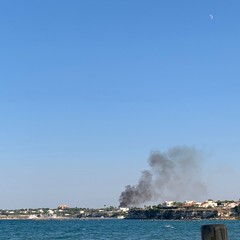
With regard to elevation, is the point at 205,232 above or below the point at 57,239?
below

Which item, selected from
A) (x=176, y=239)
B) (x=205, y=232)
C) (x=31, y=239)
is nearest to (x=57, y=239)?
(x=31, y=239)

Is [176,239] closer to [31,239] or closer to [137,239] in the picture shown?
[137,239]

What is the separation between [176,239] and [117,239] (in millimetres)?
8937

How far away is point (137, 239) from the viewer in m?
78.4

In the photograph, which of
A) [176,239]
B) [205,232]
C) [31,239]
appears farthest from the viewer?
[31,239]

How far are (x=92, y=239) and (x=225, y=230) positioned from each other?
74030mm

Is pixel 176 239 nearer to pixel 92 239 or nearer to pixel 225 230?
pixel 92 239

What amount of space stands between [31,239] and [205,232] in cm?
7712

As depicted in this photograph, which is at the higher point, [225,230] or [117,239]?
[117,239]

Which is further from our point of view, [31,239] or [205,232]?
[31,239]

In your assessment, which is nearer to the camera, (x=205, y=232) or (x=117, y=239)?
(x=205, y=232)

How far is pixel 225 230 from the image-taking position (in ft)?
27.3

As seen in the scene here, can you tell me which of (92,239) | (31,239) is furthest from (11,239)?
(92,239)

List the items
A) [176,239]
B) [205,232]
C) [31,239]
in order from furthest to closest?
[31,239], [176,239], [205,232]
